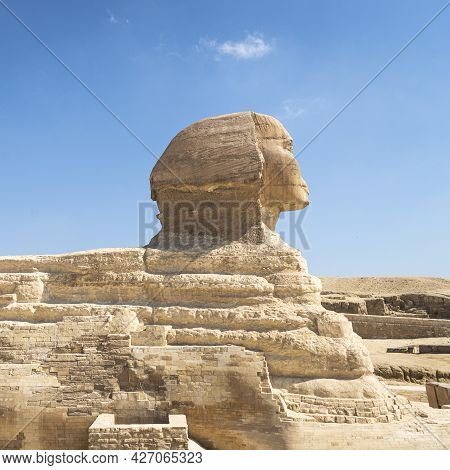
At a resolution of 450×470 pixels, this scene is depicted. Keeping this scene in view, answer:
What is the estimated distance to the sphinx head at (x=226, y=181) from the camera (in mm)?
7996

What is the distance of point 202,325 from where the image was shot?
7.08 m

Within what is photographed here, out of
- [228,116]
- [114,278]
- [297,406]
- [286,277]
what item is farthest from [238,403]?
[228,116]

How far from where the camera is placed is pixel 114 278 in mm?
7668

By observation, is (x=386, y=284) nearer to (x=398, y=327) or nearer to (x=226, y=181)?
(x=398, y=327)

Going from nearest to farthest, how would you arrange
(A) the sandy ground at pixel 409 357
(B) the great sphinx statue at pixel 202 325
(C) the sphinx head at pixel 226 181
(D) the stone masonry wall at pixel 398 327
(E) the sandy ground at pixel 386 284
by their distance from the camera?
(B) the great sphinx statue at pixel 202 325 < (C) the sphinx head at pixel 226 181 < (A) the sandy ground at pixel 409 357 < (D) the stone masonry wall at pixel 398 327 < (E) the sandy ground at pixel 386 284

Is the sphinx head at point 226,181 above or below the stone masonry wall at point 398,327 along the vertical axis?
below

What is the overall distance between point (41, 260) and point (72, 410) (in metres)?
2.96

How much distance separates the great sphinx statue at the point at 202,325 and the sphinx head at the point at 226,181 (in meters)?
0.03

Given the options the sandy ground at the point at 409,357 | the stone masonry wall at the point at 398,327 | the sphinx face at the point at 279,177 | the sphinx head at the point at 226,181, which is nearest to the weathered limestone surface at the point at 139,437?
the sphinx head at the point at 226,181

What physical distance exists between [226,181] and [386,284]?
132ft

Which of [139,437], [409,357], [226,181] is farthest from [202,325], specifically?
[409,357]

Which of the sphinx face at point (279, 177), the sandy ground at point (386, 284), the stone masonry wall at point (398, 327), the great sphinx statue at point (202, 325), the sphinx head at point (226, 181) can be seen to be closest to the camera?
the great sphinx statue at point (202, 325)

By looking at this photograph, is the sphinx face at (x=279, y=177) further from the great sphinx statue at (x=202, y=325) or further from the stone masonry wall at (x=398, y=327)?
the stone masonry wall at (x=398, y=327)

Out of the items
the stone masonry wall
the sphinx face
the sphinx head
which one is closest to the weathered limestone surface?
the sphinx head
